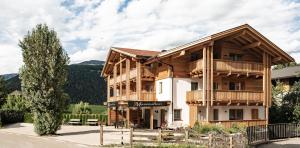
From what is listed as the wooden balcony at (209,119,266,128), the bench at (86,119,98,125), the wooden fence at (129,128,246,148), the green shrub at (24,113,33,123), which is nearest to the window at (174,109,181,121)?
the wooden balcony at (209,119,266,128)

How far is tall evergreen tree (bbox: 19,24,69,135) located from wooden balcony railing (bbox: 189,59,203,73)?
1227 centimetres

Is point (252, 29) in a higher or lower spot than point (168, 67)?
higher

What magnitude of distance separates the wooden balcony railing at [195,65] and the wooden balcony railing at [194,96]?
6.84 ft

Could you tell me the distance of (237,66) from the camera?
37281 millimetres

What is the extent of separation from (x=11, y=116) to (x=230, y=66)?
104 feet

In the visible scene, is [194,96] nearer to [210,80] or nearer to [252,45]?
[210,80]

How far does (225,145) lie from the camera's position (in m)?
22.6

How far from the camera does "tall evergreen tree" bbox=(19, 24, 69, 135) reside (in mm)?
33688

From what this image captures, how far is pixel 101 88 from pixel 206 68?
83.0 meters

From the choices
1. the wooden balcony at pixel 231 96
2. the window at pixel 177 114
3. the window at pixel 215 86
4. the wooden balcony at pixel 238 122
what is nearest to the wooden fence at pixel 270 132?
the wooden balcony at pixel 238 122

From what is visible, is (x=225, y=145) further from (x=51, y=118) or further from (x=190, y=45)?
(x=51, y=118)

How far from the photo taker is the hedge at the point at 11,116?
51.0 meters

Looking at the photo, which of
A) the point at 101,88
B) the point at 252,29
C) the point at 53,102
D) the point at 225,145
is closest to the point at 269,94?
the point at 252,29

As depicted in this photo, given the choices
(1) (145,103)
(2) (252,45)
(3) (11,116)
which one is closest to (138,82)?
(1) (145,103)
